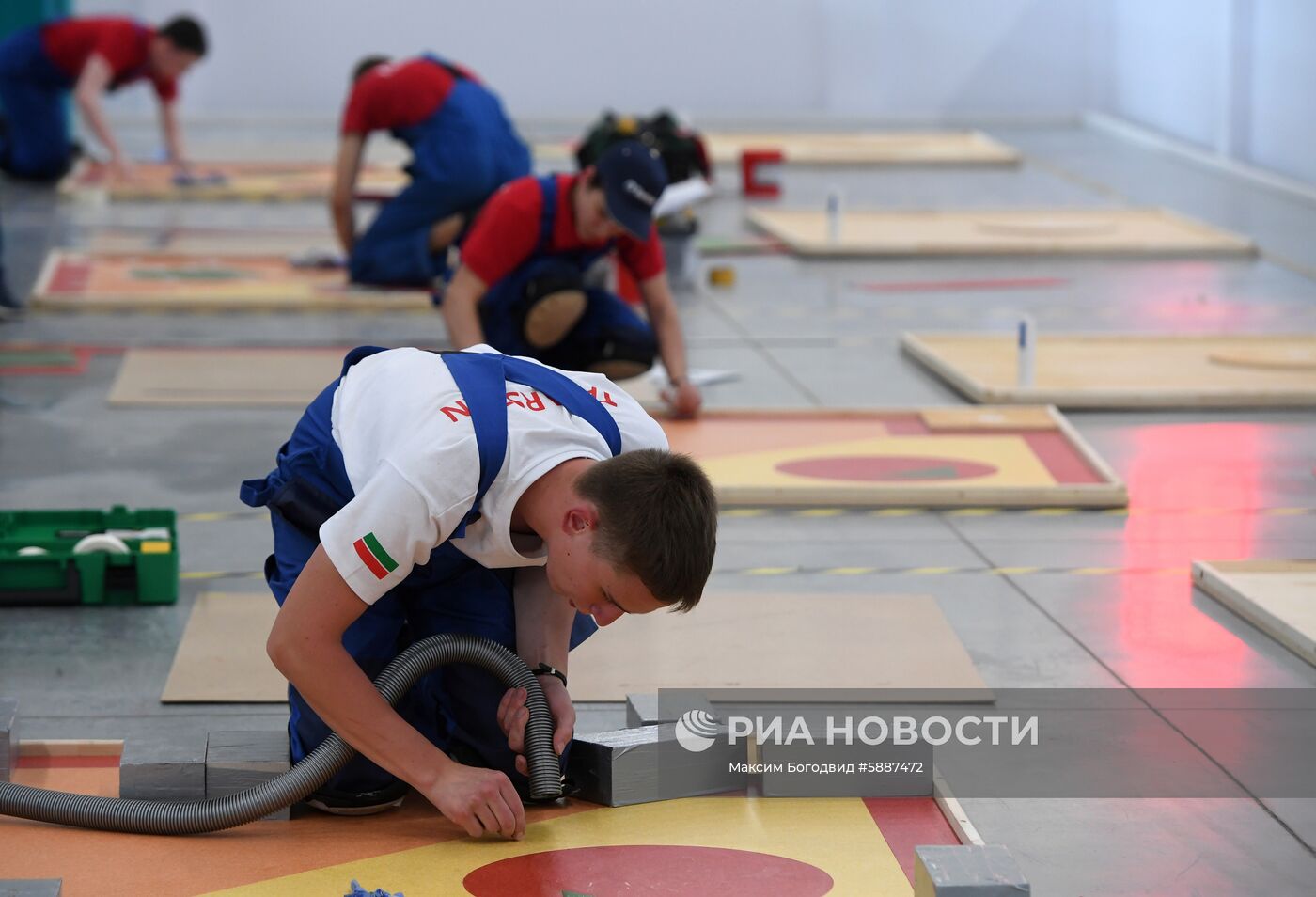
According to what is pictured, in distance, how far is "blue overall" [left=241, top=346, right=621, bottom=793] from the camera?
2955mm

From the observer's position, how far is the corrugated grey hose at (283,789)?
299cm

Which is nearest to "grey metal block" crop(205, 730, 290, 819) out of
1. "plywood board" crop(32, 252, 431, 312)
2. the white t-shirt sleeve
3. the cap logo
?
the white t-shirt sleeve

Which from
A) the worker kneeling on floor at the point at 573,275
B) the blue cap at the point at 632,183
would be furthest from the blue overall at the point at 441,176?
the blue cap at the point at 632,183

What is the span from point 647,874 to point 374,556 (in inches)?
30.2

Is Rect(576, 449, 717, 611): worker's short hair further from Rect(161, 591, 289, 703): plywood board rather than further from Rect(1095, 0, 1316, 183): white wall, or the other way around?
Rect(1095, 0, 1316, 183): white wall

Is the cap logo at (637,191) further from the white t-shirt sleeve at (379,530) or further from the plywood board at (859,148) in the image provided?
the plywood board at (859,148)

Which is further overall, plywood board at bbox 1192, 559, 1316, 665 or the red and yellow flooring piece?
plywood board at bbox 1192, 559, 1316, 665

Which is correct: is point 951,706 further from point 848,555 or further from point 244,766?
point 244,766

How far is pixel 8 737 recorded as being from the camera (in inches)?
127

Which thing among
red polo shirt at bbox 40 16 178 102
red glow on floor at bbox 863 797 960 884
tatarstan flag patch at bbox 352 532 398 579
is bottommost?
red glow on floor at bbox 863 797 960 884

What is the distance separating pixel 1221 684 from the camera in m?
3.92

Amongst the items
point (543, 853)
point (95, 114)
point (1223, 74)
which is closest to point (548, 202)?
point (543, 853)

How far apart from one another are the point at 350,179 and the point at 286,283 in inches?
31.2

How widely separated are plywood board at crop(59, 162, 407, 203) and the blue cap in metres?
5.86
